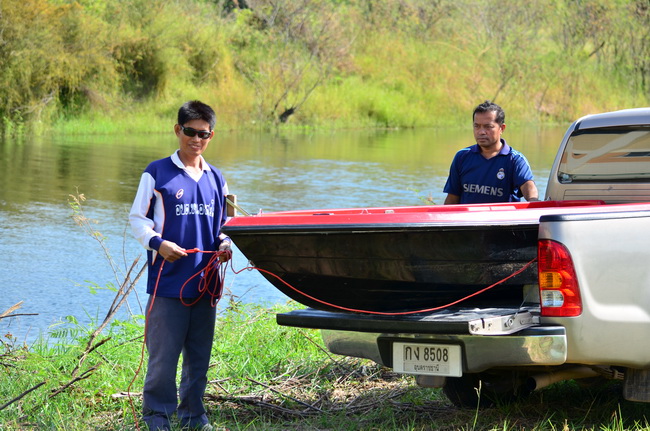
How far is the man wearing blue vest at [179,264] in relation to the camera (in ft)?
15.6

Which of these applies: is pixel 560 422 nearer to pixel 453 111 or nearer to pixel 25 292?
pixel 25 292

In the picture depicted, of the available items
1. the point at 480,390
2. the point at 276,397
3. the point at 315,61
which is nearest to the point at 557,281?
the point at 480,390

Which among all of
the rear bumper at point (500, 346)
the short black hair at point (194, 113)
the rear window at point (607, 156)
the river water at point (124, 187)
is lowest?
the river water at point (124, 187)

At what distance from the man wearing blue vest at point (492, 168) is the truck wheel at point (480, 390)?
1.43 m

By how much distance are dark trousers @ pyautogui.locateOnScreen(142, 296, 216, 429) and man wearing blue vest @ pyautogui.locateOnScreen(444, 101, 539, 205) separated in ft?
7.41

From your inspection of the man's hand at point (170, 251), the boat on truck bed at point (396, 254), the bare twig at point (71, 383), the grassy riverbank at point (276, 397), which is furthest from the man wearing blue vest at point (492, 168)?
the bare twig at point (71, 383)

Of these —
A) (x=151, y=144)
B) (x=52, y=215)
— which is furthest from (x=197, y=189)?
(x=151, y=144)

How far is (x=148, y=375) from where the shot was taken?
4.84 m

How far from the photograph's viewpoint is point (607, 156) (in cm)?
602

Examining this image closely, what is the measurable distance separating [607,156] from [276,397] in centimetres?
242

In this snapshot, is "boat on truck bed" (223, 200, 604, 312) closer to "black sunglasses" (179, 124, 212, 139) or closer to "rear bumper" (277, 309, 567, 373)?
"rear bumper" (277, 309, 567, 373)

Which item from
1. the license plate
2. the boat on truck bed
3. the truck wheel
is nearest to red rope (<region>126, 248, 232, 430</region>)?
the boat on truck bed

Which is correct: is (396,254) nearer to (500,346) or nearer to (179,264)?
(500,346)

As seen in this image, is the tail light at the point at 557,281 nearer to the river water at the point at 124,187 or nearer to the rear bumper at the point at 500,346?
the rear bumper at the point at 500,346
